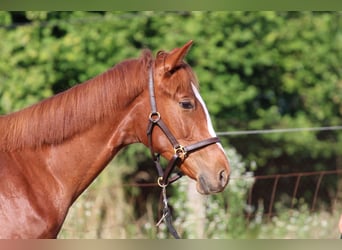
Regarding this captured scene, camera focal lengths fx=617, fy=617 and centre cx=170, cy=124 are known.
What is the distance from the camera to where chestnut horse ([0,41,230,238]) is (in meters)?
2.87

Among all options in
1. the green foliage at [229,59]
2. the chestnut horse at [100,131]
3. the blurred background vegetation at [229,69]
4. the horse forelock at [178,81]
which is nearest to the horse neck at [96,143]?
the chestnut horse at [100,131]

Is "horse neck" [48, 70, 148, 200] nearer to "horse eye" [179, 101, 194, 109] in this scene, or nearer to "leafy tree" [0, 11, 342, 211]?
"horse eye" [179, 101, 194, 109]

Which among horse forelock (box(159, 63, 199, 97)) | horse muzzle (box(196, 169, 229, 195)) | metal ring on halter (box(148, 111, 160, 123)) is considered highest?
horse forelock (box(159, 63, 199, 97))

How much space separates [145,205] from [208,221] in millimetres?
908

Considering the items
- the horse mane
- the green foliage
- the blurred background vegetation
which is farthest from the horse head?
the green foliage

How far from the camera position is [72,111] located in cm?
291

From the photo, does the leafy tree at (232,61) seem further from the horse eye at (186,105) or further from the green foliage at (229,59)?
the horse eye at (186,105)

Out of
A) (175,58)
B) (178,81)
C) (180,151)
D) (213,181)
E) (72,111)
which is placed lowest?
(213,181)

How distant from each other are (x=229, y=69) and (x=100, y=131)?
178 inches

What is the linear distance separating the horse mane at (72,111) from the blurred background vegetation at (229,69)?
281 centimetres

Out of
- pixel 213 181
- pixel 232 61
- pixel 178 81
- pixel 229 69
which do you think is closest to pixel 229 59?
pixel 232 61

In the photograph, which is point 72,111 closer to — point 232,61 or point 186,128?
point 186,128

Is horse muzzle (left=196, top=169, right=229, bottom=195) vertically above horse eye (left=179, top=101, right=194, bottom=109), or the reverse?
horse eye (left=179, top=101, right=194, bottom=109)

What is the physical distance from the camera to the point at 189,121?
9.70 feet
